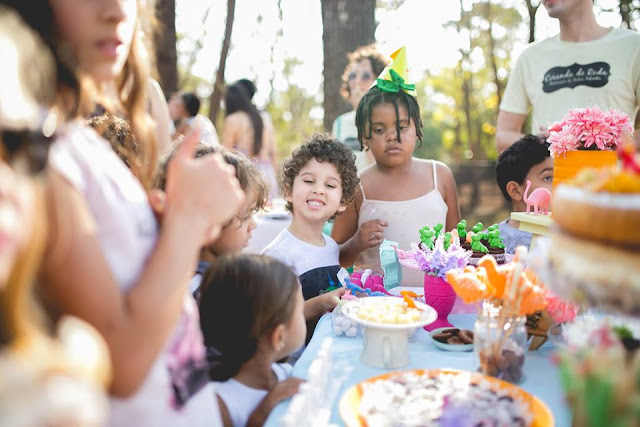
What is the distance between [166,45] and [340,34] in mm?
2263

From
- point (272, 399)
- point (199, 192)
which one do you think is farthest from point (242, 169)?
point (199, 192)

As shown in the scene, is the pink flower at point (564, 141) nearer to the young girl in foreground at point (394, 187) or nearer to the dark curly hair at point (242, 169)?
the young girl in foreground at point (394, 187)

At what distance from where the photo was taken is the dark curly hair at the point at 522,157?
2.54 metres

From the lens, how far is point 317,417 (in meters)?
1.08

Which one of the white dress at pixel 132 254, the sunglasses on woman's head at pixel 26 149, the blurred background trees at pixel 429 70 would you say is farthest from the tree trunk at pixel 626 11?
the sunglasses on woman's head at pixel 26 149

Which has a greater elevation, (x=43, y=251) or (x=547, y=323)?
(x=43, y=251)

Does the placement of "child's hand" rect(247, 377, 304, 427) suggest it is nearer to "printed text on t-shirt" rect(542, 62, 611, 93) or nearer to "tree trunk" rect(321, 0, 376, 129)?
"printed text on t-shirt" rect(542, 62, 611, 93)

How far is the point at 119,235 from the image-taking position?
0.82 m

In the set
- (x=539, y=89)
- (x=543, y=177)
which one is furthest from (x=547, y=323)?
(x=539, y=89)

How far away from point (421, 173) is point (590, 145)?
1.17 meters

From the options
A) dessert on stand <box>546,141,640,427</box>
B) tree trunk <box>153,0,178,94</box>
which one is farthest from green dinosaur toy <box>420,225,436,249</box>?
tree trunk <box>153,0,178,94</box>

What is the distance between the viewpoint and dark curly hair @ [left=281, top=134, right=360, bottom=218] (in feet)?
8.08

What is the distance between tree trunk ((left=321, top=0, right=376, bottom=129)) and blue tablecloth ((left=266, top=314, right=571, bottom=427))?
12.1 ft

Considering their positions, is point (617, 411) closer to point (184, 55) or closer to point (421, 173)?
point (421, 173)
